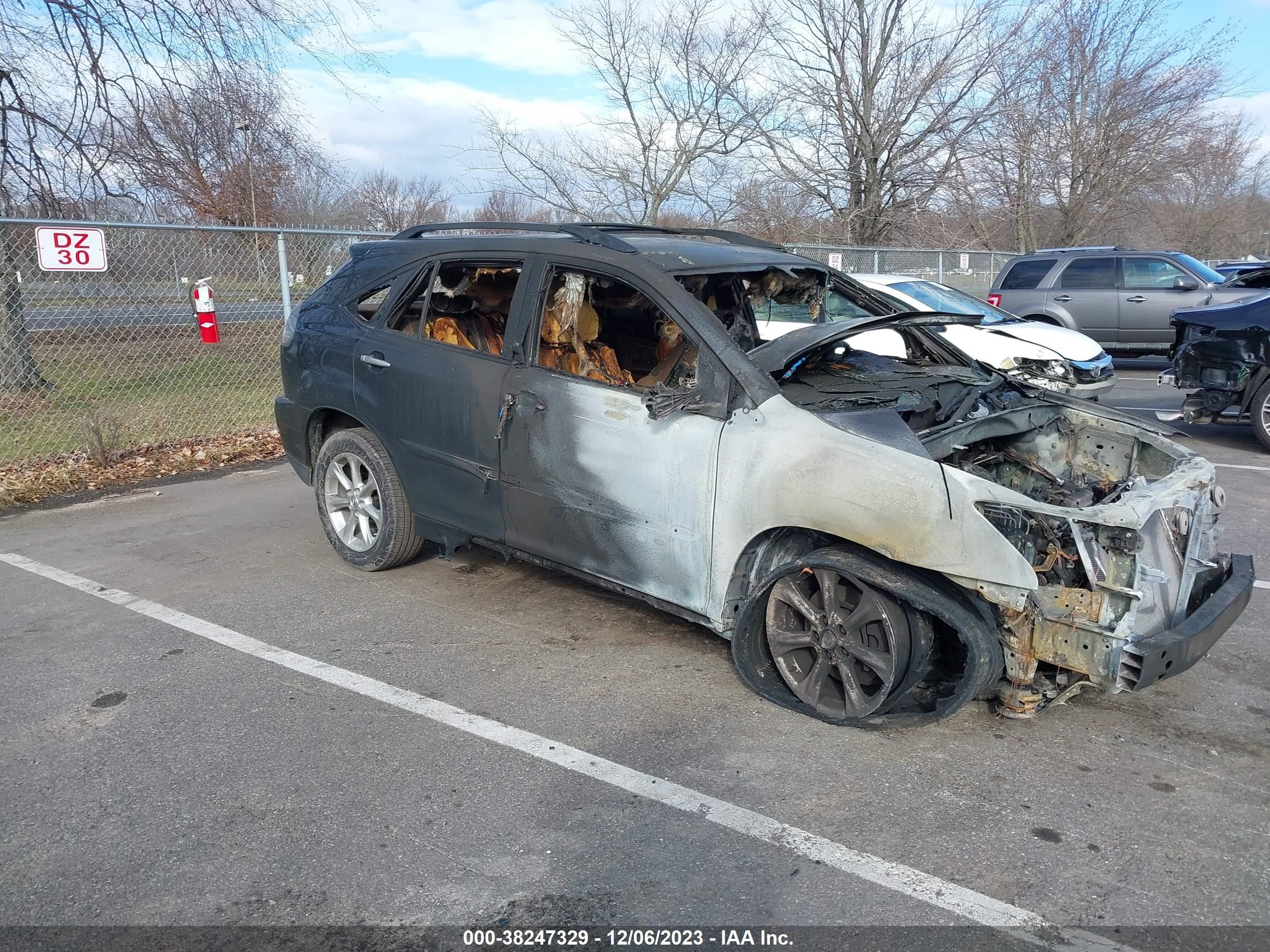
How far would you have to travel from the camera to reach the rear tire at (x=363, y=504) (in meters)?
5.06

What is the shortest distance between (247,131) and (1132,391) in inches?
461

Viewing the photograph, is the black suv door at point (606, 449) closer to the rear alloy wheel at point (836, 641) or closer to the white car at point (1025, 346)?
the rear alloy wheel at point (836, 641)

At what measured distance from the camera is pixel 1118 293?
13.7 meters

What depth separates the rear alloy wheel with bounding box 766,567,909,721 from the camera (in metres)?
3.41

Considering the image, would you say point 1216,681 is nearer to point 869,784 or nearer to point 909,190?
point 869,784

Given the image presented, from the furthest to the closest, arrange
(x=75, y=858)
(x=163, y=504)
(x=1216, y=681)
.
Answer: (x=163, y=504) < (x=1216, y=681) < (x=75, y=858)

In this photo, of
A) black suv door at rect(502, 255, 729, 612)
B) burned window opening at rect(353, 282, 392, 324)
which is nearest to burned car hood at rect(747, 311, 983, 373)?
black suv door at rect(502, 255, 729, 612)

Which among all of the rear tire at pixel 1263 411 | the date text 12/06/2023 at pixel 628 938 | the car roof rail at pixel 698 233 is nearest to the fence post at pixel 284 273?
the car roof rail at pixel 698 233

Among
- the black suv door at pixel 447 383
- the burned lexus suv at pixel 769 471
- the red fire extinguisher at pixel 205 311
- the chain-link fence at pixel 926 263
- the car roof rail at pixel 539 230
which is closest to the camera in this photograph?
the burned lexus suv at pixel 769 471

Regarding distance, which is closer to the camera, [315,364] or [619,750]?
[619,750]

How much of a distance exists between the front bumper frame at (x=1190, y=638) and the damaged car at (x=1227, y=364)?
5371 millimetres

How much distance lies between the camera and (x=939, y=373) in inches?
174

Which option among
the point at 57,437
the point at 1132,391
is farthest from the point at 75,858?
the point at 1132,391

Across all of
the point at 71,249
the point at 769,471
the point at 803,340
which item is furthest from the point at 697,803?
the point at 71,249
